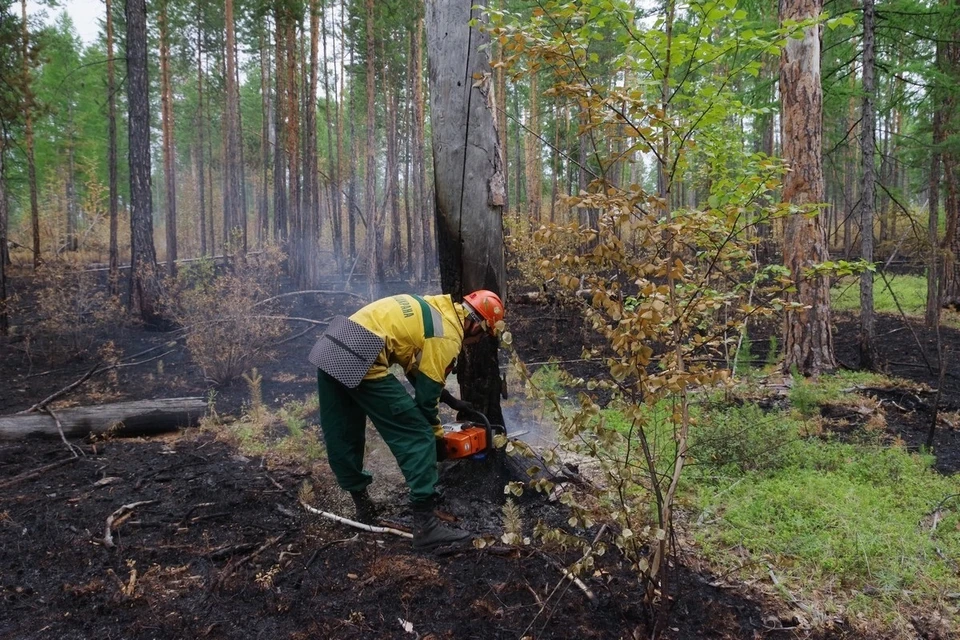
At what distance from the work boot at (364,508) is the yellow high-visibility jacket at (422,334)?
2.87 feet

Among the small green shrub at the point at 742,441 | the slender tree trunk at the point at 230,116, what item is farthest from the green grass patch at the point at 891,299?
the slender tree trunk at the point at 230,116

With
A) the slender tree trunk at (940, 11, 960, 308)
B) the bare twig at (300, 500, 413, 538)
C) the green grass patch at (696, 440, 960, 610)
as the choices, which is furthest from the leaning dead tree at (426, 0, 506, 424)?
the slender tree trunk at (940, 11, 960, 308)

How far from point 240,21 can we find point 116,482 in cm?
2177

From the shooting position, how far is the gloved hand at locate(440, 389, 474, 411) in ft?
12.0

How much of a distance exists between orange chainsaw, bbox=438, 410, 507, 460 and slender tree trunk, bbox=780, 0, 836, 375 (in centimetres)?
461

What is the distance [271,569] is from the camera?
122 inches

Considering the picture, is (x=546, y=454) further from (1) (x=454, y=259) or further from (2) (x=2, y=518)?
(2) (x=2, y=518)

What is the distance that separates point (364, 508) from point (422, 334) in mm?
1359

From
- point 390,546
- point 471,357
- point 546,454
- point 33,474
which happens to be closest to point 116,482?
point 33,474

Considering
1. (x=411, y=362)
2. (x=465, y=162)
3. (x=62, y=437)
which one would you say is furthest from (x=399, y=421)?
(x=62, y=437)

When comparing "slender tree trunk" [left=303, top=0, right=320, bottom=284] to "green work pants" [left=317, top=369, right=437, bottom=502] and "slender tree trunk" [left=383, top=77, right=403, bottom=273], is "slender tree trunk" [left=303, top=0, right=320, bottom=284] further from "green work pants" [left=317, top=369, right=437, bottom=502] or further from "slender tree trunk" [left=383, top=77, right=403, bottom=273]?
"green work pants" [left=317, top=369, right=437, bottom=502]

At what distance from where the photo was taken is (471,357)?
4.04 metres

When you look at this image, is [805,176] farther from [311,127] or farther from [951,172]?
[311,127]

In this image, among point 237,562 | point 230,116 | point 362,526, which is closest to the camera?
point 237,562
